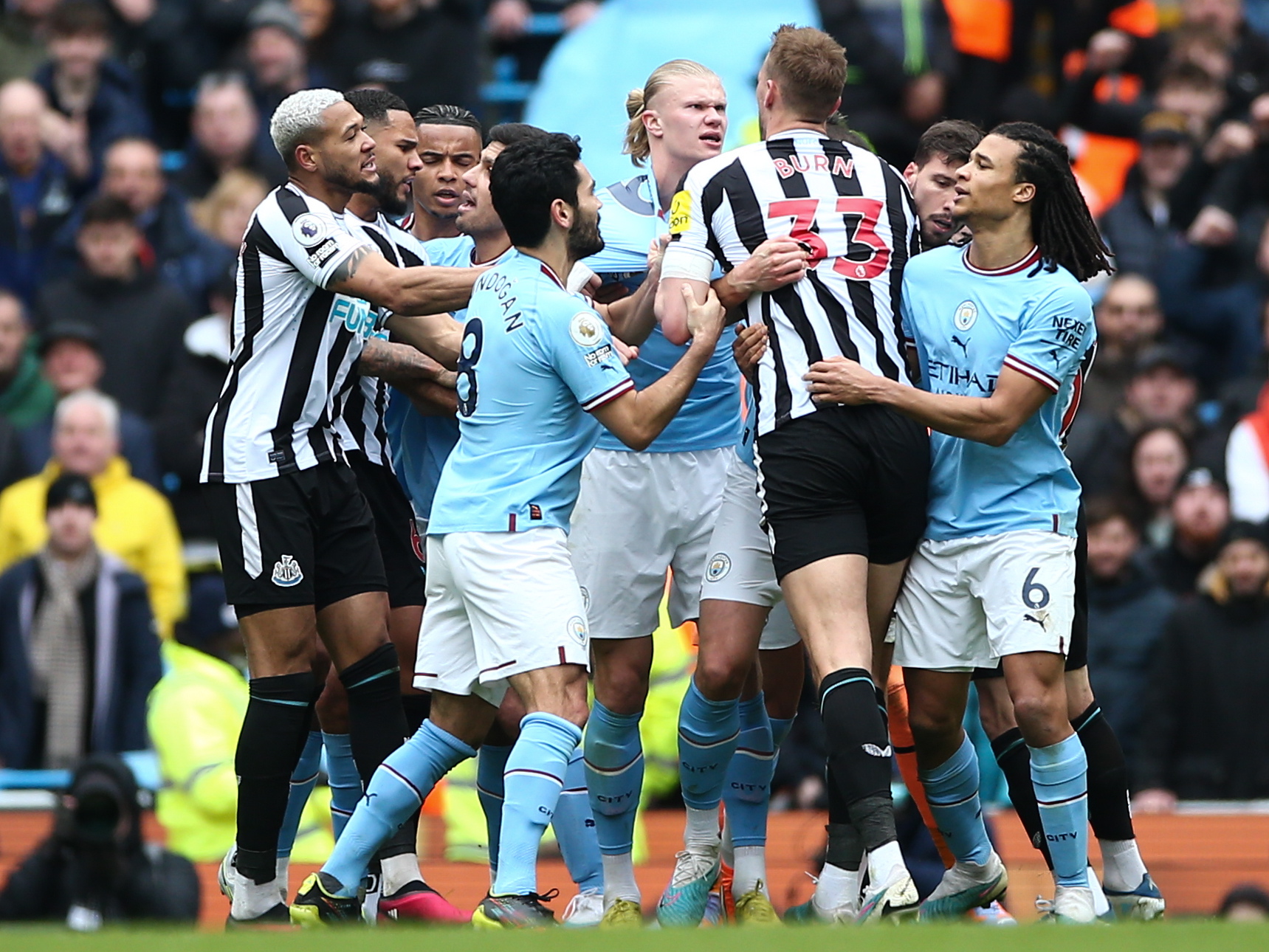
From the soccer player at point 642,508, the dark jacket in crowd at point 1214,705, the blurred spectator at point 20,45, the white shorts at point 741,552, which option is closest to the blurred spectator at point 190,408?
the blurred spectator at point 20,45

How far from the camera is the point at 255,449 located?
6973mm

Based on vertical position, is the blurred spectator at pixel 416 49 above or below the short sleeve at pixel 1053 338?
above

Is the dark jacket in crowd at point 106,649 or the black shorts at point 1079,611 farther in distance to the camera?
the dark jacket in crowd at point 106,649

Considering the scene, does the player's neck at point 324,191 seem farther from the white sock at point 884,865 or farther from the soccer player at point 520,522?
the white sock at point 884,865

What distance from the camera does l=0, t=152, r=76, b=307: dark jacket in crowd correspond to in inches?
506

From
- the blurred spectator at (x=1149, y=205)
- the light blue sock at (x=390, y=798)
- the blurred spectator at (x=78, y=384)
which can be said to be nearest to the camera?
the light blue sock at (x=390, y=798)

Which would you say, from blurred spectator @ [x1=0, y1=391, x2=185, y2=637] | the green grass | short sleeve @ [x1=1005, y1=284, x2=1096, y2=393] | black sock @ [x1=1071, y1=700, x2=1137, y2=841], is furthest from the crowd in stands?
the green grass

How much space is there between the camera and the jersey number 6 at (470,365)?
21.9 ft

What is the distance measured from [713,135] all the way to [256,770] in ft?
9.21

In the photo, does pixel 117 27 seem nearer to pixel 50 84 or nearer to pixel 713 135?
pixel 50 84

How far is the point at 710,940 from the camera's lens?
5.40 metres

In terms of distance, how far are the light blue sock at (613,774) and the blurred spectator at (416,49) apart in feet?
23.5

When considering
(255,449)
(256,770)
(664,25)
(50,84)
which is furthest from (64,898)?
(664,25)

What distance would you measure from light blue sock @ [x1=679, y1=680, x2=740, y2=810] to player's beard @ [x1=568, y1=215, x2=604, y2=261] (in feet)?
5.12
